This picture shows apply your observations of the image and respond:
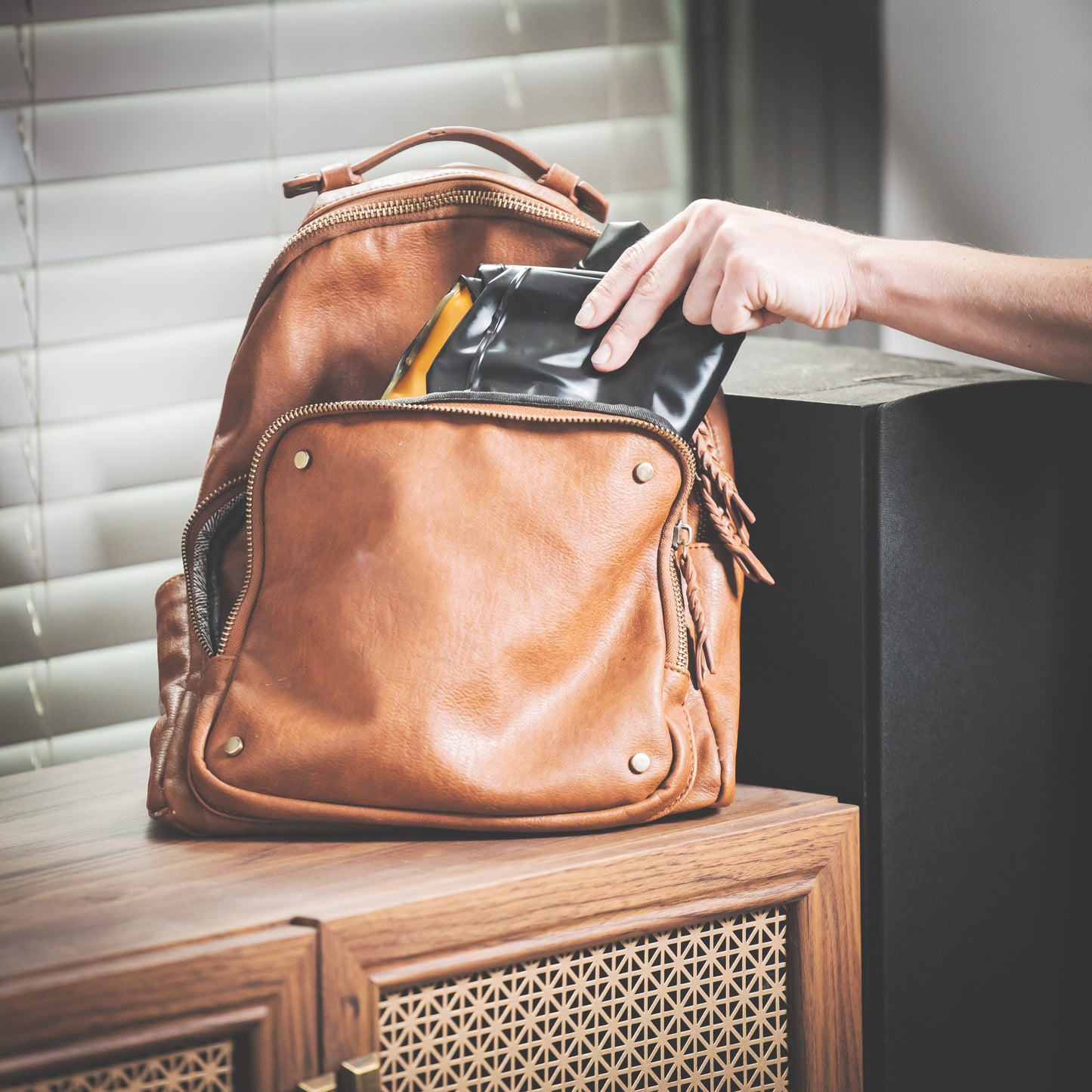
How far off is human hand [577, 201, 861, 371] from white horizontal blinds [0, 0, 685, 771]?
54cm

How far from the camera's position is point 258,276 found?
1158 mm

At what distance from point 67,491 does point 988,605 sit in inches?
31.9

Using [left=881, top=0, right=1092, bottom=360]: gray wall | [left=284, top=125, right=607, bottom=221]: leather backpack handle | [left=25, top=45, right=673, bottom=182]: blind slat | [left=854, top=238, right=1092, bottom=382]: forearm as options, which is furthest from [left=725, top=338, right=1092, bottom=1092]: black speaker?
[left=25, top=45, right=673, bottom=182]: blind slat

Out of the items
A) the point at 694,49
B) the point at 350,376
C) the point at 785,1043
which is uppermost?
the point at 694,49

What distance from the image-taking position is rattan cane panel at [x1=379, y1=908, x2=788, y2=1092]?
640 mm

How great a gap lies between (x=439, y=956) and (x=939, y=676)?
0.37 metres

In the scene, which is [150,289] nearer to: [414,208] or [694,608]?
[414,208]

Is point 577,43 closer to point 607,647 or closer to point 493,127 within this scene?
point 493,127

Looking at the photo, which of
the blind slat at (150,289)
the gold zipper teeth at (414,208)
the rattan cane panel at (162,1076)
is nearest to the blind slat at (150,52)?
the blind slat at (150,289)

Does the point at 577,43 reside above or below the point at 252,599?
above

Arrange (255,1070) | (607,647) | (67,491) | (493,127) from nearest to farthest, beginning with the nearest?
(255,1070)
(607,647)
(67,491)
(493,127)

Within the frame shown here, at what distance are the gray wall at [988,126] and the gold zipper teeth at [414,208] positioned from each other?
0.65 meters

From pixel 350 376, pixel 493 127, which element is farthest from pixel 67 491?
pixel 493 127

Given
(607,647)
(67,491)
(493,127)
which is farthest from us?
(493,127)
